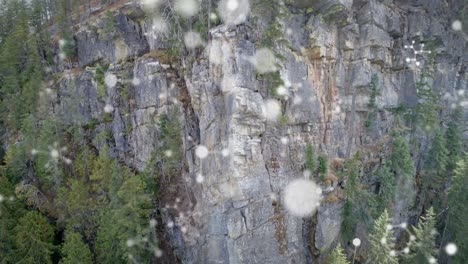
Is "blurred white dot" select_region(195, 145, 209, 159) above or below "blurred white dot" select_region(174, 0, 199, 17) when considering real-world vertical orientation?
below

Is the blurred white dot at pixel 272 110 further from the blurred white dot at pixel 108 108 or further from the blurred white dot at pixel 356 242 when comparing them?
the blurred white dot at pixel 108 108

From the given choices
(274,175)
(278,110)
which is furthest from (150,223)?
(278,110)

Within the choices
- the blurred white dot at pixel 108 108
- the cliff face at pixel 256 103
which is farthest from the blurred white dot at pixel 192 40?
the blurred white dot at pixel 108 108

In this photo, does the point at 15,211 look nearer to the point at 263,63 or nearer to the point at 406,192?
the point at 263,63

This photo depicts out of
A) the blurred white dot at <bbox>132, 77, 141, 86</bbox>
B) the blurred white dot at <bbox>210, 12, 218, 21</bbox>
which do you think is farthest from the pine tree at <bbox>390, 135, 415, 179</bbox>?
the blurred white dot at <bbox>132, 77, 141, 86</bbox>

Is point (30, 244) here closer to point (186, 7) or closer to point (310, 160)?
point (186, 7)

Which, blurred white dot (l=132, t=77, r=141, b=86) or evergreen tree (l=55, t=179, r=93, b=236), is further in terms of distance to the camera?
blurred white dot (l=132, t=77, r=141, b=86)

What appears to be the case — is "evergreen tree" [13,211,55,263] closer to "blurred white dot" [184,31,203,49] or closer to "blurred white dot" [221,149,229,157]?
"blurred white dot" [221,149,229,157]

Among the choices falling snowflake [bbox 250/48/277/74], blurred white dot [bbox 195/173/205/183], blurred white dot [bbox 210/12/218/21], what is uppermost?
blurred white dot [bbox 210/12/218/21]
